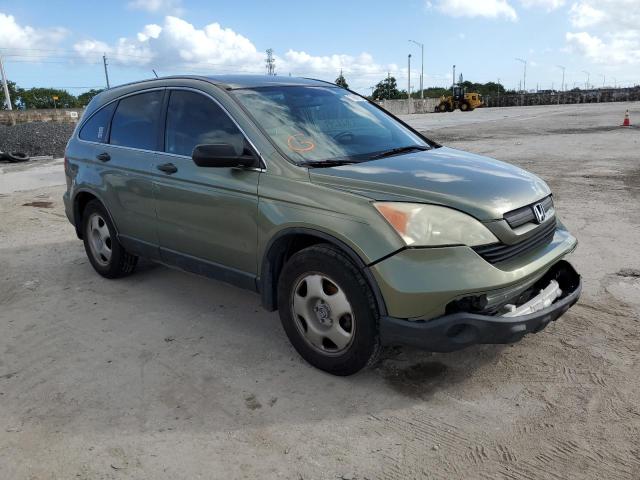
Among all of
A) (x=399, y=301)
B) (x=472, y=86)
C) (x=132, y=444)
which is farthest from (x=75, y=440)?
(x=472, y=86)

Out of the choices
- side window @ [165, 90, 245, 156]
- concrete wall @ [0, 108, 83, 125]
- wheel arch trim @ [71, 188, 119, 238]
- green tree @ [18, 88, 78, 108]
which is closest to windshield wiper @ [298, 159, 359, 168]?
side window @ [165, 90, 245, 156]

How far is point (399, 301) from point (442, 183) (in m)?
0.76

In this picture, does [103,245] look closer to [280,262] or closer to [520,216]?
[280,262]

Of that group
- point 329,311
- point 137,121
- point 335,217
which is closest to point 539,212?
point 335,217

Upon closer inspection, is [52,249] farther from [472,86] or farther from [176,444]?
[472,86]

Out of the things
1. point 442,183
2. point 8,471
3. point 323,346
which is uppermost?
point 442,183

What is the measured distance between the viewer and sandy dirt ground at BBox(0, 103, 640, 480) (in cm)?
261

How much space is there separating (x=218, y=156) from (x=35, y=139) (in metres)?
18.3

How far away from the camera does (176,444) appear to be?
276 cm

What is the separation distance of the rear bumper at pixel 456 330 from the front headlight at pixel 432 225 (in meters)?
0.40

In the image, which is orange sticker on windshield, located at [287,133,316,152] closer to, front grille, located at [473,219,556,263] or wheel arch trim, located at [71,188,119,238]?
front grille, located at [473,219,556,263]

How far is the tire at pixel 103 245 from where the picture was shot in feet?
16.5

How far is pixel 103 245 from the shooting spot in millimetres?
5242

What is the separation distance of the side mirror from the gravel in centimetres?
1576
